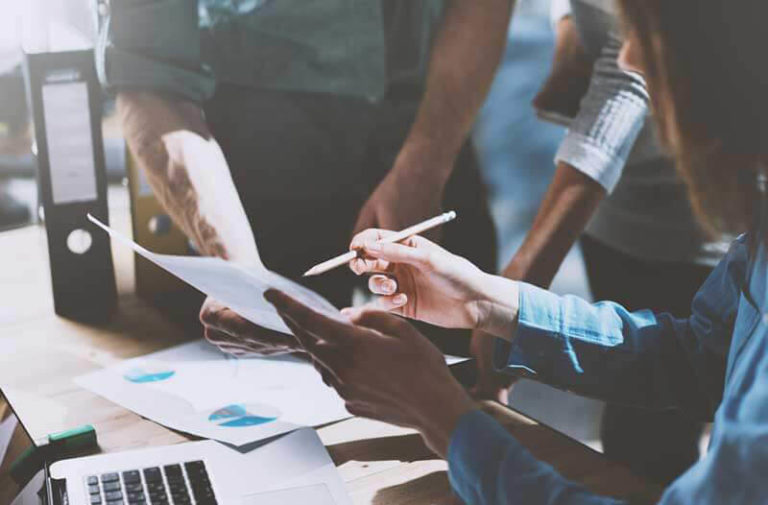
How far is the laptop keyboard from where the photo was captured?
2.38 ft

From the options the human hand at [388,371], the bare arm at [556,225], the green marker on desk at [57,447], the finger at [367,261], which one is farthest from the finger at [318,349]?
the bare arm at [556,225]

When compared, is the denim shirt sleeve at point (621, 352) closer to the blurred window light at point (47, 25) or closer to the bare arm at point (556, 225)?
the bare arm at point (556, 225)

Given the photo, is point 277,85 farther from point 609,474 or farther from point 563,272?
point 609,474

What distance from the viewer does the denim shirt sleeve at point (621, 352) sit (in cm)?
77

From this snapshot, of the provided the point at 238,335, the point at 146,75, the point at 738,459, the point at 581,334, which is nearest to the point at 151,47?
the point at 146,75

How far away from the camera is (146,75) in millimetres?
979

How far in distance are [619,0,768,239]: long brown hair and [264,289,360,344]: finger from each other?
271 millimetres

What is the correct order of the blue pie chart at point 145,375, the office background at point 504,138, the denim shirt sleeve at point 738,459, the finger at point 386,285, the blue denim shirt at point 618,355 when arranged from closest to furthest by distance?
the denim shirt sleeve at point 738,459
the blue denim shirt at point 618,355
the finger at point 386,285
the blue pie chart at point 145,375
the office background at point 504,138

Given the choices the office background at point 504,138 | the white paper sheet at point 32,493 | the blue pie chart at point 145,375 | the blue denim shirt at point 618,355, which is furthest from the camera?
the office background at point 504,138

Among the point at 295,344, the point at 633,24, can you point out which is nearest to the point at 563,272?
the point at 295,344

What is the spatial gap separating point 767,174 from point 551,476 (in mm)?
230

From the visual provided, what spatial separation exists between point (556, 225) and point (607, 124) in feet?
0.42

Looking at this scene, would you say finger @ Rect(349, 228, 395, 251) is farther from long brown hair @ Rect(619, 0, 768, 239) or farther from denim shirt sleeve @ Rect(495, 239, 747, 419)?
long brown hair @ Rect(619, 0, 768, 239)

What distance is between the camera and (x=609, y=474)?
0.77 m
